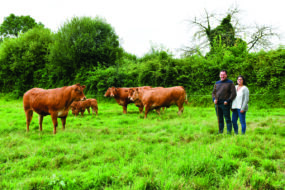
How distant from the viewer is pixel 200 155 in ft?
10.5

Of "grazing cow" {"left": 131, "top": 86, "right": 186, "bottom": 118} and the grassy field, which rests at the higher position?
"grazing cow" {"left": 131, "top": 86, "right": 186, "bottom": 118}

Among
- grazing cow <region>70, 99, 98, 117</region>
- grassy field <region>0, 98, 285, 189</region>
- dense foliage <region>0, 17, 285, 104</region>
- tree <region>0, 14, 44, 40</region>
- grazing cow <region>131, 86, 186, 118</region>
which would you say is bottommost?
grassy field <region>0, 98, 285, 189</region>

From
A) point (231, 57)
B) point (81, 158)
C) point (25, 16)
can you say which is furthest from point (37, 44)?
point (81, 158)

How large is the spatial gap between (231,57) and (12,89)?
25051mm

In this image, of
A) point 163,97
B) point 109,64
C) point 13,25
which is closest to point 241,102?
point 163,97

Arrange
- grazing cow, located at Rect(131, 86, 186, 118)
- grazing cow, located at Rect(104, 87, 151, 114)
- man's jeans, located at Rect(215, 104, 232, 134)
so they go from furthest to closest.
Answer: grazing cow, located at Rect(104, 87, 151, 114)
grazing cow, located at Rect(131, 86, 186, 118)
man's jeans, located at Rect(215, 104, 232, 134)

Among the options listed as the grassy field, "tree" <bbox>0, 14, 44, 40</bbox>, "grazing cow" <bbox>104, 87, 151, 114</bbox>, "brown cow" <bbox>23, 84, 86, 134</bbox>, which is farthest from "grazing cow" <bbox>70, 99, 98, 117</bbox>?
"tree" <bbox>0, 14, 44, 40</bbox>

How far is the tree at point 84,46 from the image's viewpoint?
18.3 meters

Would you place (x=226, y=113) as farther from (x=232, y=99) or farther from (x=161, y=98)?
(x=161, y=98)

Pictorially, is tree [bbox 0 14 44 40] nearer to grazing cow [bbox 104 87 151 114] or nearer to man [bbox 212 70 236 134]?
grazing cow [bbox 104 87 151 114]

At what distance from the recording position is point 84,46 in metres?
18.4

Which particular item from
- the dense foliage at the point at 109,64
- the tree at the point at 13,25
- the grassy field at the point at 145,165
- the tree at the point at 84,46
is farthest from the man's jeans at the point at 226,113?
the tree at the point at 13,25

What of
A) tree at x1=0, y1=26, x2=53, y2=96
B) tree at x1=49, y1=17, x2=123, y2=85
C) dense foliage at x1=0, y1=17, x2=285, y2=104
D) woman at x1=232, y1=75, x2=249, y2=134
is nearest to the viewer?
woman at x1=232, y1=75, x2=249, y2=134

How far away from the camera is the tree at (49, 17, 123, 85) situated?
1830 centimetres
